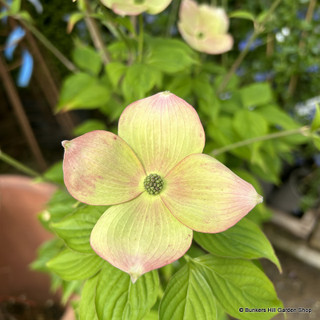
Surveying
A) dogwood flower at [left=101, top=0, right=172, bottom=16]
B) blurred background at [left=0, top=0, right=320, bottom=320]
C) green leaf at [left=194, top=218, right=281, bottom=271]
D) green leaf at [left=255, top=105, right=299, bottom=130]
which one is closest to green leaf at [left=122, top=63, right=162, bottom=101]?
blurred background at [left=0, top=0, right=320, bottom=320]

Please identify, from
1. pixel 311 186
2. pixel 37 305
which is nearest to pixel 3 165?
pixel 37 305

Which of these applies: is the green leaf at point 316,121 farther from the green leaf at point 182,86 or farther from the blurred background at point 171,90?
the green leaf at point 182,86

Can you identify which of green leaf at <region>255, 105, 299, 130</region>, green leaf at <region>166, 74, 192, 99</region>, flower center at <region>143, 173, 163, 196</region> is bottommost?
green leaf at <region>255, 105, 299, 130</region>

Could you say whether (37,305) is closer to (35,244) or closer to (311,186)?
(35,244)

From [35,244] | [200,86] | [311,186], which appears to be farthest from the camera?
[311,186]

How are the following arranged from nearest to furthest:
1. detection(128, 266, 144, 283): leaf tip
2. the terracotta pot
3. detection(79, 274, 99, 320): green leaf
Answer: detection(128, 266, 144, 283): leaf tip, detection(79, 274, 99, 320): green leaf, the terracotta pot

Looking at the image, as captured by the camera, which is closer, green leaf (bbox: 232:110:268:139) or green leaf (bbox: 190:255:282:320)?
green leaf (bbox: 190:255:282:320)

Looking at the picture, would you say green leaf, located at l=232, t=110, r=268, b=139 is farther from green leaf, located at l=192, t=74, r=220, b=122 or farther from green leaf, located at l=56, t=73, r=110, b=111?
green leaf, located at l=56, t=73, r=110, b=111
